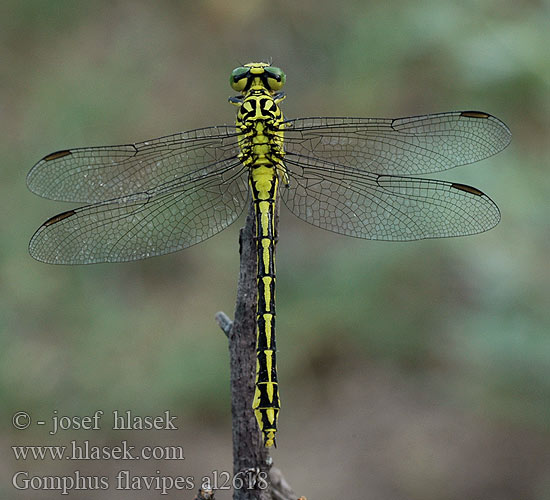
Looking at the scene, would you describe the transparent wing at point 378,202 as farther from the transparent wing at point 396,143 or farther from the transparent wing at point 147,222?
the transparent wing at point 147,222

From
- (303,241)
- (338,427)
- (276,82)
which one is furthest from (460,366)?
(276,82)

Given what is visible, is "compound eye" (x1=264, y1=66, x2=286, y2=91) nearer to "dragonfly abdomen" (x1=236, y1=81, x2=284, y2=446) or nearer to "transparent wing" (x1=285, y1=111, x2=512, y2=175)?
"dragonfly abdomen" (x1=236, y1=81, x2=284, y2=446)

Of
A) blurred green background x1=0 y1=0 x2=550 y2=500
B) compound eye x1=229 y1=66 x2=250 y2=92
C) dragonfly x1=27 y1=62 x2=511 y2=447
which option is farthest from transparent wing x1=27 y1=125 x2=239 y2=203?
blurred green background x1=0 y1=0 x2=550 y2=500

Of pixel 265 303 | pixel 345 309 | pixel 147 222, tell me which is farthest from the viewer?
pixel 345 309

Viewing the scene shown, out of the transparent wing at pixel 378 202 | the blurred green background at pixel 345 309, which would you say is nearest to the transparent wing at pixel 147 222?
the transparent wing at pixel 378 202

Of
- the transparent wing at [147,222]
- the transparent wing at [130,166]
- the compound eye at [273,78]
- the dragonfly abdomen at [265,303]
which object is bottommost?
the dragonfly abdomen at [265,303]

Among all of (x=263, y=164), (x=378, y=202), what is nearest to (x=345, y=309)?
(x=378, y=202)

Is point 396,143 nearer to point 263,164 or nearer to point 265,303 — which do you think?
point 263,164
